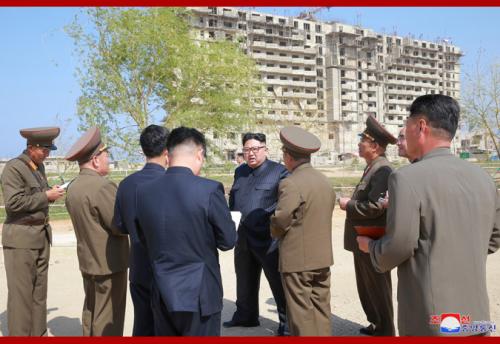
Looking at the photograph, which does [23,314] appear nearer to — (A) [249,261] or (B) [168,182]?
(A) [249,261]

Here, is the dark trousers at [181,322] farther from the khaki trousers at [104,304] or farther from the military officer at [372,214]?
the military officer at [372,214]

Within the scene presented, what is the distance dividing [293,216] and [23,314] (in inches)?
110

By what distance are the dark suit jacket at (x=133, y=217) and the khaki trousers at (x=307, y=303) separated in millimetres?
1274

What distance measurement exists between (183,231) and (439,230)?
1365 mm

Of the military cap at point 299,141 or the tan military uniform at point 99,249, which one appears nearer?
the tan military uniform at point 99,249

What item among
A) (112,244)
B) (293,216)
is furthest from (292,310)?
(112,244)

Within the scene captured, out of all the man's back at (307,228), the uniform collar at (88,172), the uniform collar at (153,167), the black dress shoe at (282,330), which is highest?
the uniform collar at (153,167)

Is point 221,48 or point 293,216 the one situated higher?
point 221,48

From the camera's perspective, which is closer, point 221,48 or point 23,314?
point 23,314

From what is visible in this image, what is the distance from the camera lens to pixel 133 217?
9.23 ft

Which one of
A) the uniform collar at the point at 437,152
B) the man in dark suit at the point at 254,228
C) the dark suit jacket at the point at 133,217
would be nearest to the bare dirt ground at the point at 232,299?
the man in dark suit at the point at 254,228

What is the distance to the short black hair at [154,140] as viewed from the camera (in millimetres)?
3260

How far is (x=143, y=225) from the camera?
2543 mm

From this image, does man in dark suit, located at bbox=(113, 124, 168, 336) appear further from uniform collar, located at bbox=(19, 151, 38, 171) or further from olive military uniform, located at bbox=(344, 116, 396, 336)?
olive military uniform, located at bbox=(344, 116, 396, 336)
